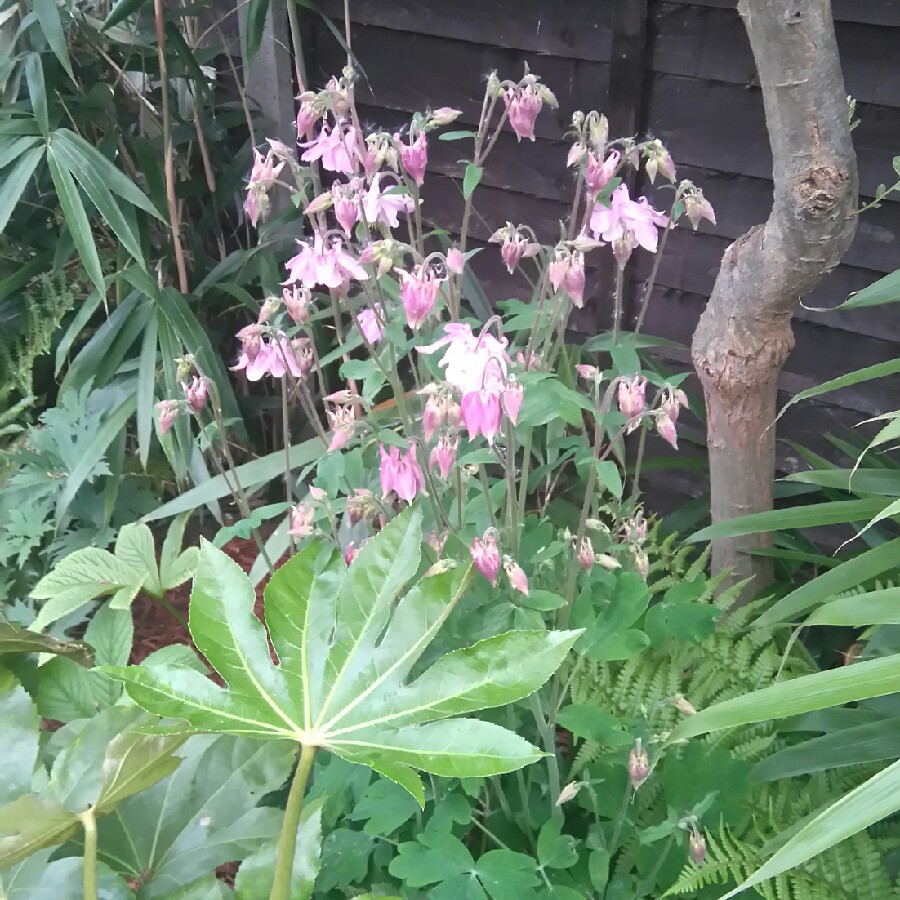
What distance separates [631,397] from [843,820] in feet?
1.19

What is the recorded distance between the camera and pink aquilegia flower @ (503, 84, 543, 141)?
745mm

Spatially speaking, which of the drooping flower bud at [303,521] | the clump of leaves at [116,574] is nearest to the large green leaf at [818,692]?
the drooping flower bud at [303,521]

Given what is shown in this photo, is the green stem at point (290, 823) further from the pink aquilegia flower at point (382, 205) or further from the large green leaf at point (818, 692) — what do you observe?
the pink aquilegia flower at point (382, 205)

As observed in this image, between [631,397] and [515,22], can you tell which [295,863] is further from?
[515,22]

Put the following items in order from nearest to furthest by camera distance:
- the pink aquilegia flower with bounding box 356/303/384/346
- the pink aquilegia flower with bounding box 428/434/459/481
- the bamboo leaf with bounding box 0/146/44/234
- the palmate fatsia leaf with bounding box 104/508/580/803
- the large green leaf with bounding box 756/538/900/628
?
the palmate fatsia leaf with bounding box 104/508/580/803 → the pink aquilegia flower with bounding box 428/434/459/481 → the pink aquilegia flower with bounding box 356/303/384/346 → the large green leaf with bounding box 756/538/900/628 → the bamboo leaf with bounding box 0/146/44/234

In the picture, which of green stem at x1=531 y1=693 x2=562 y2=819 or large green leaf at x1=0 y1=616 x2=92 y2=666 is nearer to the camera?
large green leaf at x1=0 y1=616 x2=92 y2=666

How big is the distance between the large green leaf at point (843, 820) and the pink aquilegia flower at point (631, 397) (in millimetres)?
341

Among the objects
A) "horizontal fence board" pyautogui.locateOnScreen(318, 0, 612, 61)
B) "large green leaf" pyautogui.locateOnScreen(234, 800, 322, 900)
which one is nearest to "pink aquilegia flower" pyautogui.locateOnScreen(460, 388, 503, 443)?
"large green leaf" pyautogui.locateOnScreen(234, 800, 322, 900)

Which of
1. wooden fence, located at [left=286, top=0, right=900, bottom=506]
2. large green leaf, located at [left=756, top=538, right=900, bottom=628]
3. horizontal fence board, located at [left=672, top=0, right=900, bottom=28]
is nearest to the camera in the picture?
large green leaf, located at [left=756, top=538, right=900, bottom=628]

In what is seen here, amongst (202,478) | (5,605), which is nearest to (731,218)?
(202,478)

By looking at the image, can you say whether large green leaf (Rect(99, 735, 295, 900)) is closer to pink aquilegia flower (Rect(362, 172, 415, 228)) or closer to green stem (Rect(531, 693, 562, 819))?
green stem (Rect(531, 693, 562, 819))

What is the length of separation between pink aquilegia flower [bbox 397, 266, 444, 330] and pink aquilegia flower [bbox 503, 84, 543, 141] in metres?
0.20

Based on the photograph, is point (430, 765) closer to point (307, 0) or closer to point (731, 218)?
point (731, 218)

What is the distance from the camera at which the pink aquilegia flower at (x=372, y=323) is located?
0.79 metres
